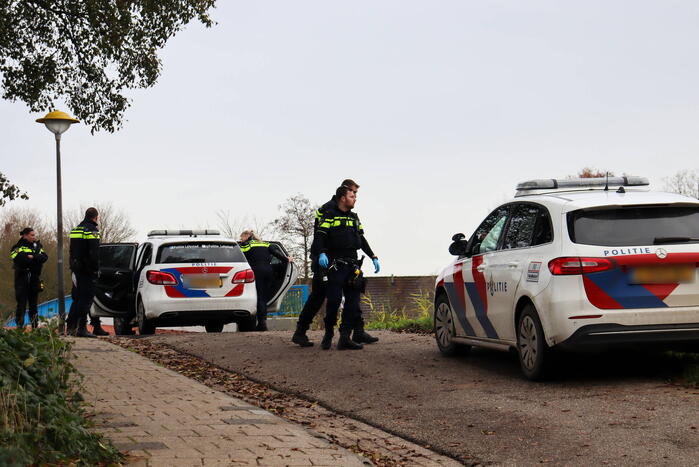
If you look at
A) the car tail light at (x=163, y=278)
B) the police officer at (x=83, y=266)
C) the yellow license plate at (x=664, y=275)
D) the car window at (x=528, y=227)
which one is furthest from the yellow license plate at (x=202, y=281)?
the yellow license plate at (x=664, y=275)

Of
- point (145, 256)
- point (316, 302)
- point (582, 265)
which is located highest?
point (145, 256)

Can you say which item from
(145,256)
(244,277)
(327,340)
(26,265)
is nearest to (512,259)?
(327,340)

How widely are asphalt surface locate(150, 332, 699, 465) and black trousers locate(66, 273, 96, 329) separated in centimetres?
455

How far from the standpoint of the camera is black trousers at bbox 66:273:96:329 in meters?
16.3

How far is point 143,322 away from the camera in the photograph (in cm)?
1622

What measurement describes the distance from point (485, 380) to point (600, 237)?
1787mm

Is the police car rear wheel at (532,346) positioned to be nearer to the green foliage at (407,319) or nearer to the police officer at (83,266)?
the green foliage at (407,319)

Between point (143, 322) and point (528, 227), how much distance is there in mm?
8591

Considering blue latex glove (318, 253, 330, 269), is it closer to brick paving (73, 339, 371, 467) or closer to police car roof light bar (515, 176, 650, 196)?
brick paving (73, 339, 371, 467)

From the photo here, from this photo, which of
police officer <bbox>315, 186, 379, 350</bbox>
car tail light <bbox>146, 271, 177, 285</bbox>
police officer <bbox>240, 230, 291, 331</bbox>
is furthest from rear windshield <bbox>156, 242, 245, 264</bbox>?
police officer <bbox>315, 186, 379, 350</bbox>

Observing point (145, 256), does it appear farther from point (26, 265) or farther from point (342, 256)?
point (342, 256)

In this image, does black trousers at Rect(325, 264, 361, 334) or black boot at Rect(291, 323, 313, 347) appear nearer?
black trousers at Rect(325, 264, 361, 334)

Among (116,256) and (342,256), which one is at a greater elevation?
(116,256)

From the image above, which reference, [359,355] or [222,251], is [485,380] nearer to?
[359,355]
